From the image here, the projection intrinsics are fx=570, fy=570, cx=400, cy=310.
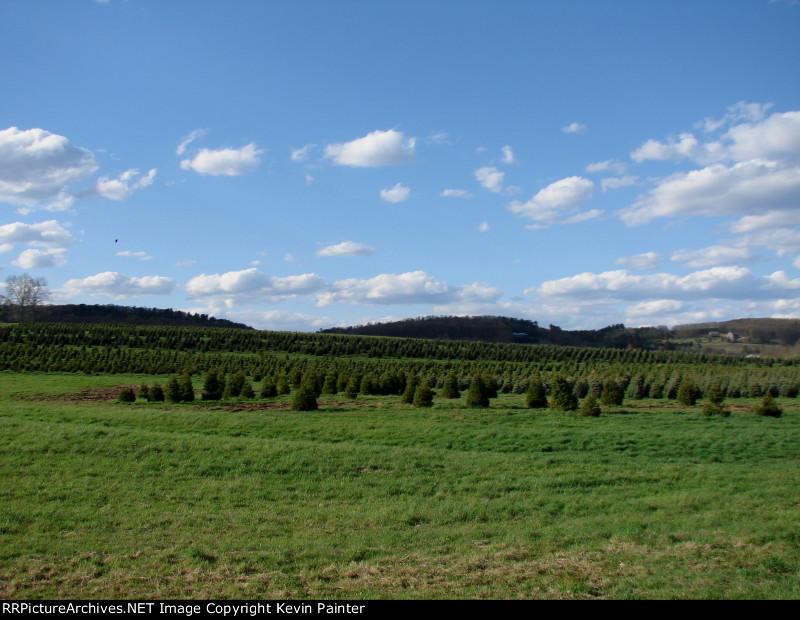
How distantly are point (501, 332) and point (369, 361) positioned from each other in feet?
319

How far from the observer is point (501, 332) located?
16788 cm

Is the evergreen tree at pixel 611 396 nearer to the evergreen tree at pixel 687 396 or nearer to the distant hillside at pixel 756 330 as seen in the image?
the evergreen tree at pixel 687 396

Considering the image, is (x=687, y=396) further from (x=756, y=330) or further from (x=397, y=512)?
(x=756, y=330)

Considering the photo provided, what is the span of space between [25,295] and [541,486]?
12675 cm

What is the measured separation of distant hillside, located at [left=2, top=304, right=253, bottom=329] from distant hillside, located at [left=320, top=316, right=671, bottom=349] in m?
36.2

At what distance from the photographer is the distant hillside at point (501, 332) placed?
533 feet

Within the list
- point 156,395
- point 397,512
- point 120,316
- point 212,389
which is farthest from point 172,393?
→ point 120,316

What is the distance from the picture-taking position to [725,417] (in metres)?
24.1

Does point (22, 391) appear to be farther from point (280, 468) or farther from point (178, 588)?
A: point (178, 588)

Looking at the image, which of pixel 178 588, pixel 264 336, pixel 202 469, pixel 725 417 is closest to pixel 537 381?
pixel 725 417

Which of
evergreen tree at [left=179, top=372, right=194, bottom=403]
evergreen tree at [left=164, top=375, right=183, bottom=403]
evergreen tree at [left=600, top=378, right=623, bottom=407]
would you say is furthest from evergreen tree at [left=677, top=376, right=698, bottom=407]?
evergreen tree at [left=164, top=375, right=183, bottom=403]

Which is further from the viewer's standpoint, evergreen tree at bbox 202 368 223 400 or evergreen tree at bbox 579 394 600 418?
evergreen tree at bbox 202 368 223 400

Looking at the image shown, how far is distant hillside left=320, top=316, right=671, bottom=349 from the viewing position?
162500 mm

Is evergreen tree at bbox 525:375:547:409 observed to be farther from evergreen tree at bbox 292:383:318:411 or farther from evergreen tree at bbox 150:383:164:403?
evergreen tree at bbox 150:383:164:403
